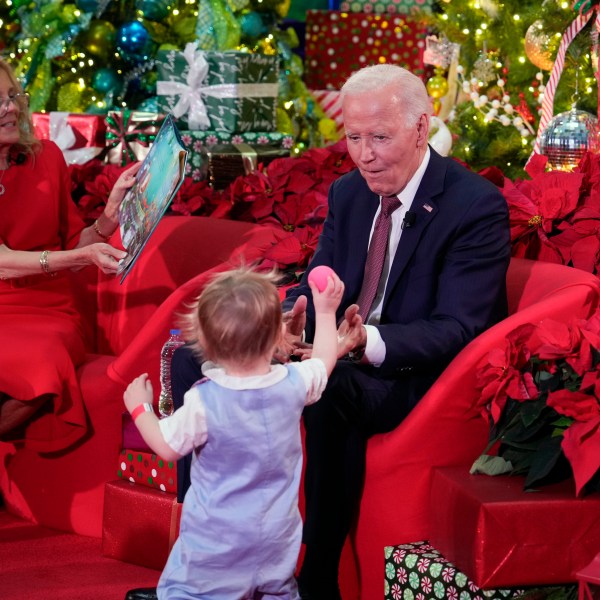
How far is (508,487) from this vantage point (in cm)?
228

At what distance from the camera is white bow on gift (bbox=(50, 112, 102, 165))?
492 cm

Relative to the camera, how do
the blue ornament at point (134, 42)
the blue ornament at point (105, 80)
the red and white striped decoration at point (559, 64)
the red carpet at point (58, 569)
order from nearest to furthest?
the red carpet at point (58, 569)
the red and white striped decoration at point (559, 64)
the blue ornament at point (134, 42)
the blue ornament at point (105, 80)

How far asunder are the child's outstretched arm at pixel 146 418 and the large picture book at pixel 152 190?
62 centimetres

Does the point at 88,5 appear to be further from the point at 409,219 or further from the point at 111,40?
the point at 409,219

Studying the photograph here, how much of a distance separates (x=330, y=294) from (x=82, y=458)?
1410 millimetres

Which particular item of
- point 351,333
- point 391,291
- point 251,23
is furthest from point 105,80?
point 351,333

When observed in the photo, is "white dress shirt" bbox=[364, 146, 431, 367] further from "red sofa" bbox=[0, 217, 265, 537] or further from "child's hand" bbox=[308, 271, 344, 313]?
"red sofa" bbox=[0, 217, 265, 537]

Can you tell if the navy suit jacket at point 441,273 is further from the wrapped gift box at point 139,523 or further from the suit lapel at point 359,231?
the wrapped gift box at point 139,523

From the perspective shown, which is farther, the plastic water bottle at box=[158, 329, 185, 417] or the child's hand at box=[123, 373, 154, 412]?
the plastic water bottle at box=[158, 329, 185, 417]

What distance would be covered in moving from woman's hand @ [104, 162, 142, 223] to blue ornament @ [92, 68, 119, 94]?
3155mm

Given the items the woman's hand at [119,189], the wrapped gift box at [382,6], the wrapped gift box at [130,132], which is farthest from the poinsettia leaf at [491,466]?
the wrapped gift box at [382,6]

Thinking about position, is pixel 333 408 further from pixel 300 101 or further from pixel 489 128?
pixel 300 101

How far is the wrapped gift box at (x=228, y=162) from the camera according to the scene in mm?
4527

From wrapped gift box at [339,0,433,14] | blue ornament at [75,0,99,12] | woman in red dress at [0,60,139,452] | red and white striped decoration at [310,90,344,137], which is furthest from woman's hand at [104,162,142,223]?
wrapped gift box at [339,0,433,14]
